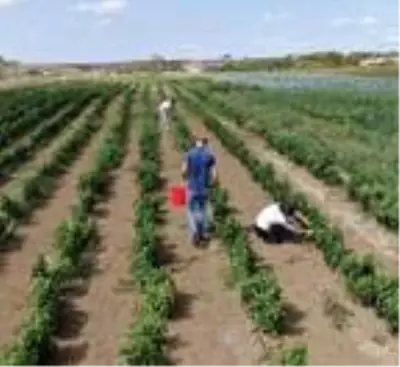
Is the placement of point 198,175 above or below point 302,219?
above

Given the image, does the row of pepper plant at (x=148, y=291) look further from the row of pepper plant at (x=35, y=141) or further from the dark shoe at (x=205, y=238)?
the row of pepper plant at (x=35, y=141)

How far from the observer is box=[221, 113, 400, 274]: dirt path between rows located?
1670 centimetres

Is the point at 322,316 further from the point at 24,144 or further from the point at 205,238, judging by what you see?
the point at 24,144

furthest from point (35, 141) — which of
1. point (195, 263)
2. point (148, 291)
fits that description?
point (148, 291)

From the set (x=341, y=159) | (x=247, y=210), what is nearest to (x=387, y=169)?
(x=341, y=159)

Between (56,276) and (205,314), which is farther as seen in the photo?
(56,276)

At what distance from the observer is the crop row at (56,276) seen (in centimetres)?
1148

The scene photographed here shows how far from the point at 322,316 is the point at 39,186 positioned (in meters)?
11.3

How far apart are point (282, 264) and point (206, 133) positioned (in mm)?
20212

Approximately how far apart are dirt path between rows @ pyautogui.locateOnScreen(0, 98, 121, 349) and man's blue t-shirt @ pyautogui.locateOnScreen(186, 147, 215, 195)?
2609 mm

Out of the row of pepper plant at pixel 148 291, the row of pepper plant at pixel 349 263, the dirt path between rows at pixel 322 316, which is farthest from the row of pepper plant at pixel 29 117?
the dirt path between rows at pixel 322 316

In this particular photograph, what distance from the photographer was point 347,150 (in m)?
27.7

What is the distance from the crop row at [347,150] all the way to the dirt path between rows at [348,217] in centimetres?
20

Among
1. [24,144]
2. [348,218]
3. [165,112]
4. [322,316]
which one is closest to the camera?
[322,316]
